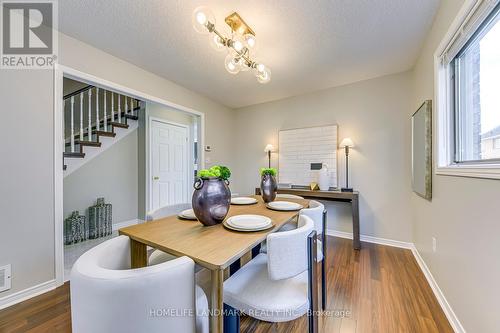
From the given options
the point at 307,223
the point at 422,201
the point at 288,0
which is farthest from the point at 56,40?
the point at 422,201

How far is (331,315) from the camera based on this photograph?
1.48 m

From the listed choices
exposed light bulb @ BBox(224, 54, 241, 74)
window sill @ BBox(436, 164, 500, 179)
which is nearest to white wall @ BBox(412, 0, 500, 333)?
window sill @ BBox(436, 164, 500, 179)

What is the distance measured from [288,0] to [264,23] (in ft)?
0.94

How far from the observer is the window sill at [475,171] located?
0.96m

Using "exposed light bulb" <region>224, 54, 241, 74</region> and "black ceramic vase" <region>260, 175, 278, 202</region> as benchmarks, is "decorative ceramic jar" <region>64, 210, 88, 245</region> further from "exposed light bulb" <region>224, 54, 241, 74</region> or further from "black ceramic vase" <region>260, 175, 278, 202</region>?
"exposed light bulb" <region>224, 54, 241, 74</region>

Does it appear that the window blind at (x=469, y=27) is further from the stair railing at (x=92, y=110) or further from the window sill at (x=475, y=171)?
the stair railing at (x=92, y=110)

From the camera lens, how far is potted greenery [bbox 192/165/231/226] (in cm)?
117

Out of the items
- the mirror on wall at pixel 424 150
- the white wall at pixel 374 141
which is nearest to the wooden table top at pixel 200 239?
the mirror on wall at pixel 424 150

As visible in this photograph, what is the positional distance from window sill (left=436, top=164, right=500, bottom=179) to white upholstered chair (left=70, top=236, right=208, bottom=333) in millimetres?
1440

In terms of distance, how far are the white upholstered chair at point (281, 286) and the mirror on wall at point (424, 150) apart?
1524 mm

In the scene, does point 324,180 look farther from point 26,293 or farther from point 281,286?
point 26,293

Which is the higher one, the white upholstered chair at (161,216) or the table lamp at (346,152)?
the table lamp at (346,152)

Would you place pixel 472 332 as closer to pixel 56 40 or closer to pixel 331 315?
pixel 331 315

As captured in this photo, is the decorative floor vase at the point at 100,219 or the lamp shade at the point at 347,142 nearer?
the lamp shade at the point at 347,142
